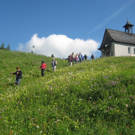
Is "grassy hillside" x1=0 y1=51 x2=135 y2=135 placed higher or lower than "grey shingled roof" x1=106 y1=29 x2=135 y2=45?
lower

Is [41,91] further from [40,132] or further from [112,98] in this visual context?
[112,98]

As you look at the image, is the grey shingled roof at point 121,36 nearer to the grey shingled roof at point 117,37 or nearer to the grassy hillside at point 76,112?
the grey shingled roof at point 117,37

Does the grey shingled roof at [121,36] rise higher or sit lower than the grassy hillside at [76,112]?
higher

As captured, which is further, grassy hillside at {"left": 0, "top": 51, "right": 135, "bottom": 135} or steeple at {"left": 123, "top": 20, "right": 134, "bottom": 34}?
steeple at {"left": 123, "top": 20, "right": 134, "bottom": 34}

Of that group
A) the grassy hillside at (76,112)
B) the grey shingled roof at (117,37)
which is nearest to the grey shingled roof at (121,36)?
the grey shingled roof at (117,37)

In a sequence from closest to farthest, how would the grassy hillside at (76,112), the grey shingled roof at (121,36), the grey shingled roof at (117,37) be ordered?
1. the grassy hillside at (76,112)
2. the grey shingled roof at (117,37)
3. the grey shingled roof at (121,36)

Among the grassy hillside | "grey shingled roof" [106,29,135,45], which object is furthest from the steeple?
the grassy hillside

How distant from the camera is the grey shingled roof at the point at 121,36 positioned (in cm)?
3686

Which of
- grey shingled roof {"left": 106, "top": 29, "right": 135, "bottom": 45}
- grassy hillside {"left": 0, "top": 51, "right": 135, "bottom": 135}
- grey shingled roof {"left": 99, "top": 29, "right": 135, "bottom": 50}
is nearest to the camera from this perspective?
grassy hillside {"left": 0, "top": 51, "right": 135, "bottom": 135}

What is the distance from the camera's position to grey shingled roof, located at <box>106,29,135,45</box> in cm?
3686

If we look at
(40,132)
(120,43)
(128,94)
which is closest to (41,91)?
(40,132)

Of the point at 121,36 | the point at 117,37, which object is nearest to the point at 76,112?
the point at 117,37

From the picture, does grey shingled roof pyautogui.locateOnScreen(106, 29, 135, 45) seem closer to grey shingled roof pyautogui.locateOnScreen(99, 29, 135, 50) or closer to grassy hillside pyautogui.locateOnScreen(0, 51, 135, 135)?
grey shingled roof pyautogui.locateOnScreen(99, 29, 135, 50)

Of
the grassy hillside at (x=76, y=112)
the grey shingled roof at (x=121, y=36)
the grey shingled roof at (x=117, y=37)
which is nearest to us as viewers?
the grassy hillside at (x=76, y=112)
